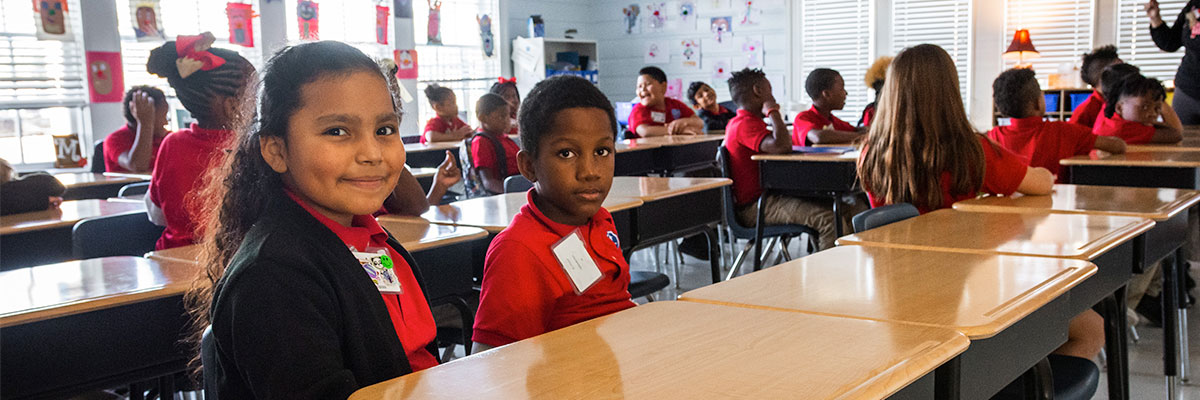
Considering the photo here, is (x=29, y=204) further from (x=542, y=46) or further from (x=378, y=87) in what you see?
(x=542, y=46)

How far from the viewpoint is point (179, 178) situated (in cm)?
247

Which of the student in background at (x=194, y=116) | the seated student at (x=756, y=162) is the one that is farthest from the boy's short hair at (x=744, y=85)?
the student in background at (x=194, y=116)

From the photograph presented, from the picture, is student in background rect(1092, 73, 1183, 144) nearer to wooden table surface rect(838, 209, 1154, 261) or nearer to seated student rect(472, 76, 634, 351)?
wooden table surface rect(838, 209, 1154, 261)

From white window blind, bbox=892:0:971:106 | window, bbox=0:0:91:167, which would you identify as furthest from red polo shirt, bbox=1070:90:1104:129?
window, bbox=0:0:91:167

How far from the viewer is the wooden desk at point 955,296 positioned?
123 cm

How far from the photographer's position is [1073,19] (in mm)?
7797

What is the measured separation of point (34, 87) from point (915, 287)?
232 inches

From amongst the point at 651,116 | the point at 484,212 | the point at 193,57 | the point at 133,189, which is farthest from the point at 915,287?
the point at 651,116

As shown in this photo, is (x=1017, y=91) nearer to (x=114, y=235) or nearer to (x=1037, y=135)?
(x=1037, y=135)

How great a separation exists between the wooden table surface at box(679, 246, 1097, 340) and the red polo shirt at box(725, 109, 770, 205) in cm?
251

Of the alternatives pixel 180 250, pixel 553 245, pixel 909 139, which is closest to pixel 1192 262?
pixel 909 139

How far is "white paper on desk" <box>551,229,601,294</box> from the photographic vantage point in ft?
4.98

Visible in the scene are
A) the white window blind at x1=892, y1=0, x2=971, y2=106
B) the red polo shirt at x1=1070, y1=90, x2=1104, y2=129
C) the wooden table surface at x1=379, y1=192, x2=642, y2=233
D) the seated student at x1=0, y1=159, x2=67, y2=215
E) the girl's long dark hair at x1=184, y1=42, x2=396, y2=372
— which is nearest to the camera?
the girl's long dark hair at x1=184, y1=42, x2=396, y2=372

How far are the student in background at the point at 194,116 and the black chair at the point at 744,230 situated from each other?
212 centimetres
